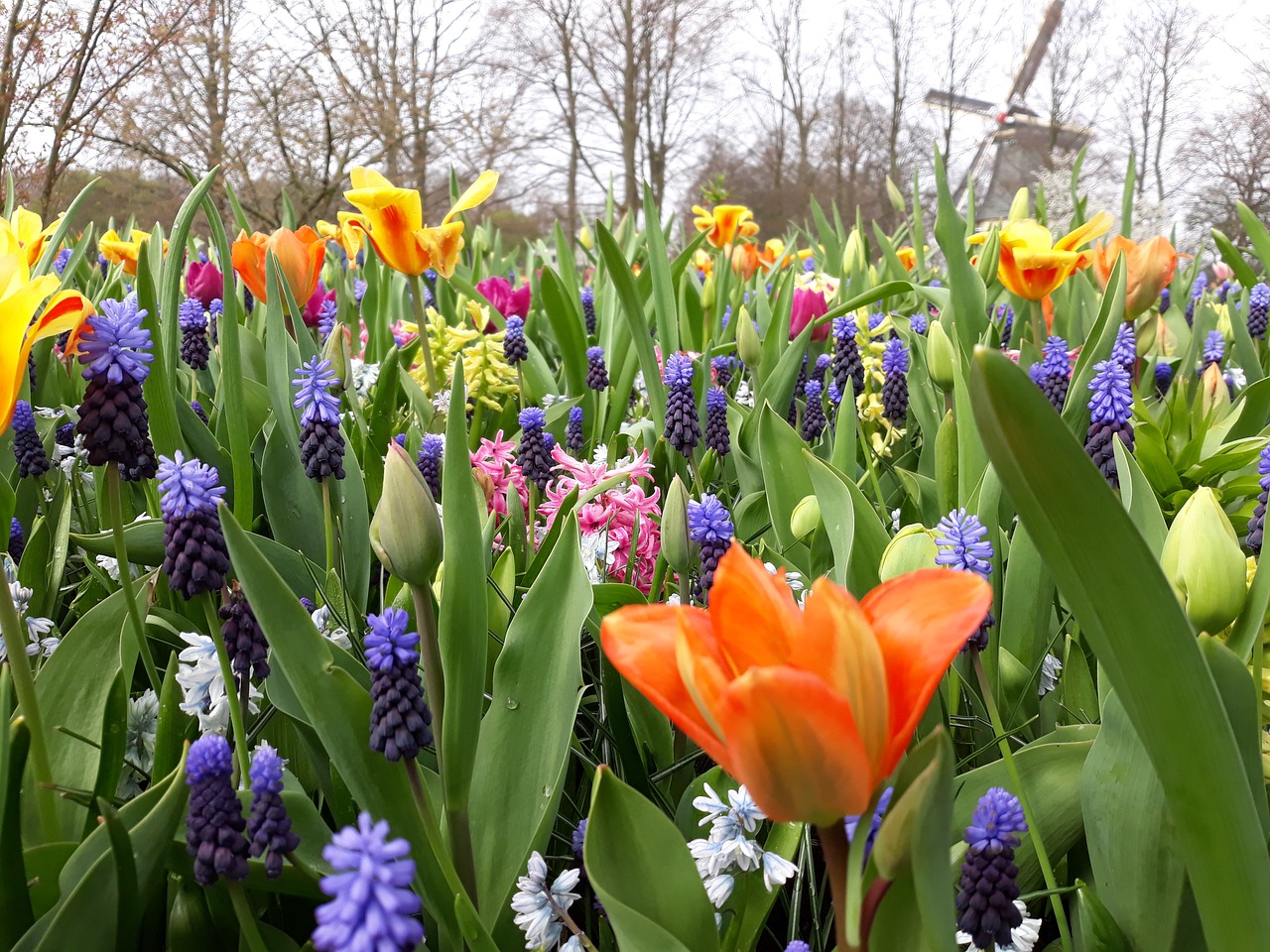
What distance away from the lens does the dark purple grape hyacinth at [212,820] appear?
22.7 inches

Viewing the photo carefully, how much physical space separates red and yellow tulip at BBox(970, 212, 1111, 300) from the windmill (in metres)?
17.3

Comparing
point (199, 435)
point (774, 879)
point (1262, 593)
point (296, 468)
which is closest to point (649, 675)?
point (774, 879)

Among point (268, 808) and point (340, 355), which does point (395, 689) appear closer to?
point (268, 808)

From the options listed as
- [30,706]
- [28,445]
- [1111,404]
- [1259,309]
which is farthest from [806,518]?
[1259,309]

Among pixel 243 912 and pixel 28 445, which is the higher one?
pixel 28 445

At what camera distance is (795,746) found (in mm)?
414

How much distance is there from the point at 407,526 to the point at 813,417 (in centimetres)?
129

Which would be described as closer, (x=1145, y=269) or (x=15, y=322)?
(x=15, y=322)

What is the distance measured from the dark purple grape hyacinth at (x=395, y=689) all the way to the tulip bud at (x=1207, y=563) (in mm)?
580

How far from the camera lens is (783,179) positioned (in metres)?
29.2

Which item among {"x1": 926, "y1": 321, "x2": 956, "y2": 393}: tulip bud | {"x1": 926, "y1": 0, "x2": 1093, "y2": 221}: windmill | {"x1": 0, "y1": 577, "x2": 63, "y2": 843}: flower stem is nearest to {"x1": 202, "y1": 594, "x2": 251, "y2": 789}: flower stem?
{"x1": 0, "y1": 577, "x2": 63, "y2": 843}: flower stem

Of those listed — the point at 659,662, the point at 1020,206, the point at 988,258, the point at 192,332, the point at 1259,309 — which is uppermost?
the point at 1020,206

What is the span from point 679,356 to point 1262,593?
883mm

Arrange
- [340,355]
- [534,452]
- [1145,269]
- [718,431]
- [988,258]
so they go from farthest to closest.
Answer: [988,258] → [1145,269] → [340,355] → [718,431] → [534,452]
